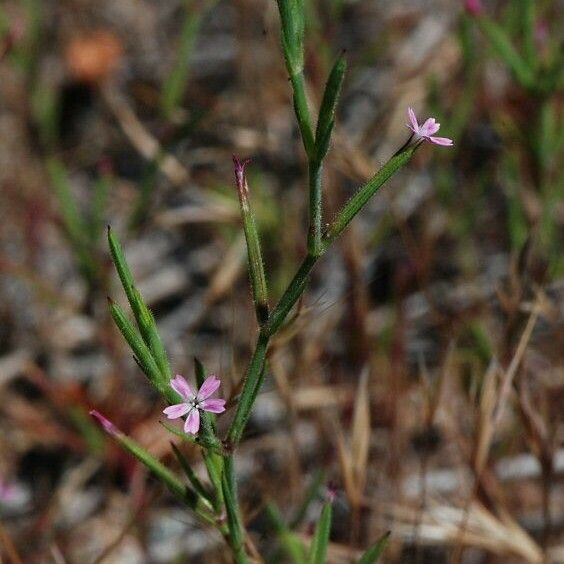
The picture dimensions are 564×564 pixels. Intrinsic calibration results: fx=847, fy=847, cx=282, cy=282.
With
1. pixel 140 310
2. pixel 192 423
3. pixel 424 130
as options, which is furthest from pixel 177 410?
pixel 424 130

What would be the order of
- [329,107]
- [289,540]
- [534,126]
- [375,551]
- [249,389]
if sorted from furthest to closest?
[534,126] < [289,540] < [375,551] < [249,389] < [329,107]

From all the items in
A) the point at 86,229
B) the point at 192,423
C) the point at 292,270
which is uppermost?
the point at 192,423

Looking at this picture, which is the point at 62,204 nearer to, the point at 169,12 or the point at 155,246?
the point at 155,246

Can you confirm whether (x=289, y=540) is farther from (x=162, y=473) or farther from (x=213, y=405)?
(x=213, y=405)

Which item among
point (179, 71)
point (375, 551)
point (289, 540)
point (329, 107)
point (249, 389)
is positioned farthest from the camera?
point (179, 71)

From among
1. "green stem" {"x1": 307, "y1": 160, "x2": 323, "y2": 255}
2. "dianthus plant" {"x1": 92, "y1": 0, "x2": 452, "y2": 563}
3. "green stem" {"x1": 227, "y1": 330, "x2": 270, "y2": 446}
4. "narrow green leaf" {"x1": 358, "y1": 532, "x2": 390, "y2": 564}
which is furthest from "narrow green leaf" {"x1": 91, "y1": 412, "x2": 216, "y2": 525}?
"green stem" {"x1": 307, "y1": 160, "x2": 323, "y2": 255}

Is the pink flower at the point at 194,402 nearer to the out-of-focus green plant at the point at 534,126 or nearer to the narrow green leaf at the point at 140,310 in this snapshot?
the narrow green leaf at the point at 140,310
